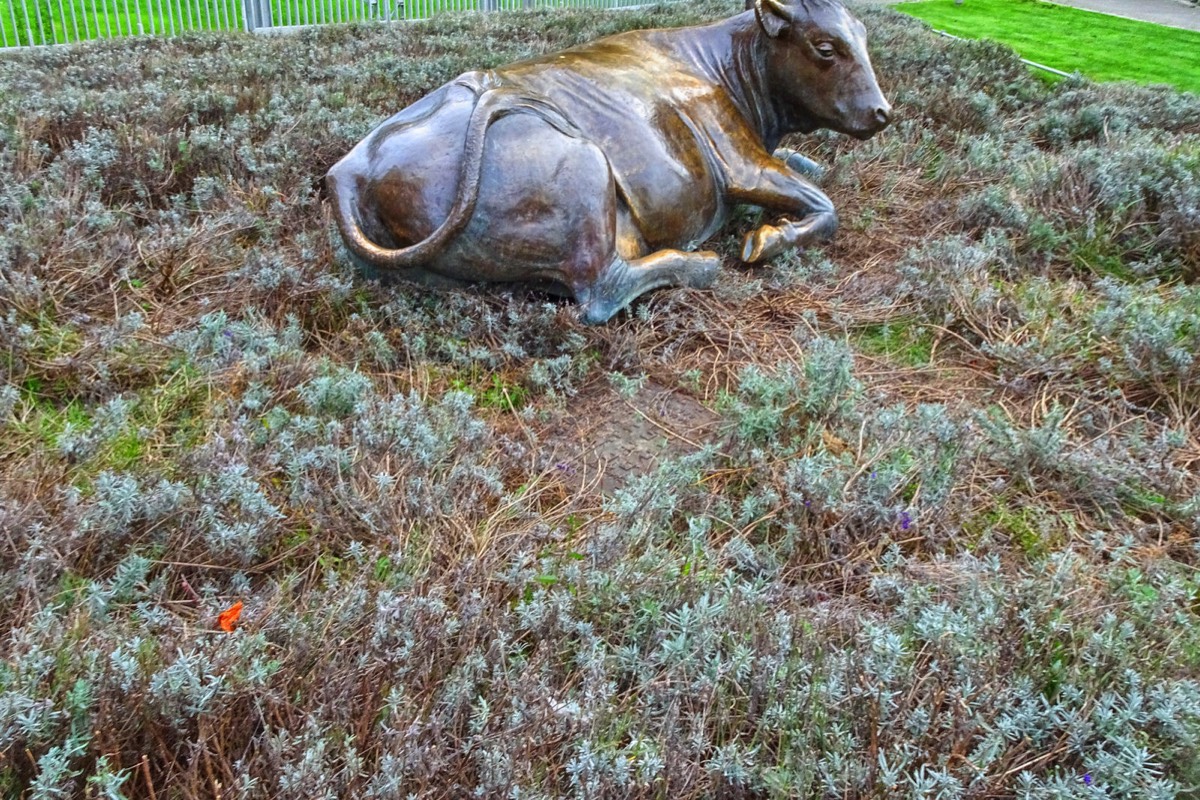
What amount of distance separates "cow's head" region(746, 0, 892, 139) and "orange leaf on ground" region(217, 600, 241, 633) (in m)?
3.80

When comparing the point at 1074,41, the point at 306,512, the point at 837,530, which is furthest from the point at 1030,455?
the point at 1074,41

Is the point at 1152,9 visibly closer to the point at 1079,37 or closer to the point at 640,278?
the point at 1079,37

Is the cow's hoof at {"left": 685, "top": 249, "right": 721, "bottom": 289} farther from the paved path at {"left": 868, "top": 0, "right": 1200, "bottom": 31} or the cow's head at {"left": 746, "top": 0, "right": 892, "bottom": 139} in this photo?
the paved path at {"left": 868, "top": 0, "right": 1200, "bottom": 31}

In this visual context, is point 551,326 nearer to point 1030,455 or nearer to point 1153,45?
point 1030,455

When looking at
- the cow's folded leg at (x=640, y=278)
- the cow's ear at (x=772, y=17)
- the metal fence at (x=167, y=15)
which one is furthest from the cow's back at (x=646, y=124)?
the metal fence at (x=167, y=15)

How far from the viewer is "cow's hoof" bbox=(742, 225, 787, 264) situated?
4.62m

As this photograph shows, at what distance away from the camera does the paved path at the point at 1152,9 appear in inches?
565

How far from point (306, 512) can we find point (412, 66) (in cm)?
531

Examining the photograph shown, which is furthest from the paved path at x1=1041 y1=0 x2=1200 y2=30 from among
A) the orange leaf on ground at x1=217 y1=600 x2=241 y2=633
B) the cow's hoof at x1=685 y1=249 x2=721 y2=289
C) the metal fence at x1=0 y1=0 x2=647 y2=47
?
the orange leaf on ground at x1=217 y1=600 x2=241 y2=633

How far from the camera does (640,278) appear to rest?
4082 millimetres

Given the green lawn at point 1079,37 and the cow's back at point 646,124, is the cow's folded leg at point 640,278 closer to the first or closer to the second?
the cow's back at point 646,124

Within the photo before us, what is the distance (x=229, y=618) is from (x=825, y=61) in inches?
154

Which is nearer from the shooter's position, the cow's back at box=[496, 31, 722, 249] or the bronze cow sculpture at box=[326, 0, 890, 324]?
the bronze cow sculpture at box=[326, 0, 890, 324]

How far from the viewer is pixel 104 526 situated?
2.55 meters
